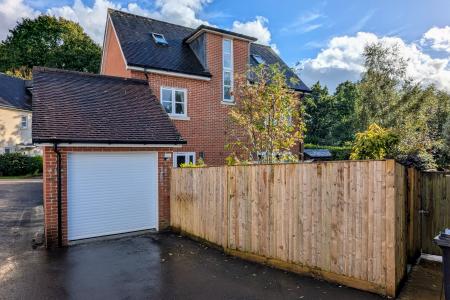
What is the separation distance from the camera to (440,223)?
22.4ft

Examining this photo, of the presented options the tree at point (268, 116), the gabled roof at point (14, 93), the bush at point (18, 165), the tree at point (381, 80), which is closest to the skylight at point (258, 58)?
the tree at point (268, 116)

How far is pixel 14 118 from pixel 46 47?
1476cm

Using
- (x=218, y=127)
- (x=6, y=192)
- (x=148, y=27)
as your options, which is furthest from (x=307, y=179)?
(x=6, y=192)

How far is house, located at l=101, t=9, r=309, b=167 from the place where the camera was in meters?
13.5

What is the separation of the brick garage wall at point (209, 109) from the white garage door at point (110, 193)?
406 cm

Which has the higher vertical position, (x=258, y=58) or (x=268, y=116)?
(x=258, y=58)

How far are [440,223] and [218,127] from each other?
987cm

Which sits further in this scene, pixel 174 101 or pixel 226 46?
pixel 226 46

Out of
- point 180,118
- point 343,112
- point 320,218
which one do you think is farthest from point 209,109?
point 343,112

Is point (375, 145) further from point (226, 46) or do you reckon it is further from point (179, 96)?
point (226, 46)

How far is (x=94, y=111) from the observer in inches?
395

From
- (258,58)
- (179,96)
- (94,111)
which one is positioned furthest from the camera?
(258,58)

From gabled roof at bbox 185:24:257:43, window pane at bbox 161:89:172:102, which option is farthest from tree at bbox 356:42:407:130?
window pane at bbox 161:89:172:102

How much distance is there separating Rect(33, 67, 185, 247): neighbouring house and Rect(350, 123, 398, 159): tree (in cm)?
574
